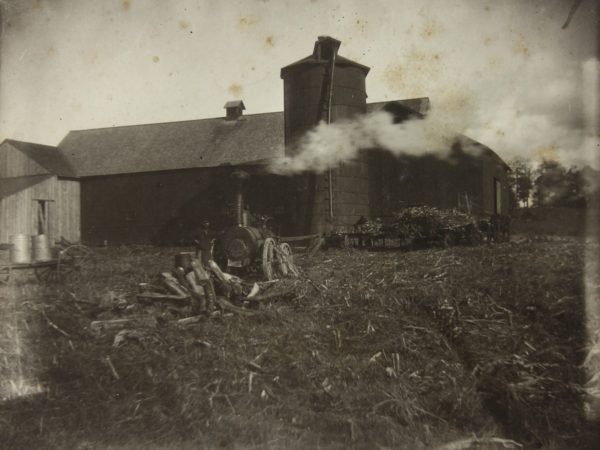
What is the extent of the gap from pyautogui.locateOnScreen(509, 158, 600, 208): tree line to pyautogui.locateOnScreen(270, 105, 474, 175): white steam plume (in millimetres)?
2981

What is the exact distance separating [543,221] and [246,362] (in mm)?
16828

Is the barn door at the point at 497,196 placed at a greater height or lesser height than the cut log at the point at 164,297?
greater

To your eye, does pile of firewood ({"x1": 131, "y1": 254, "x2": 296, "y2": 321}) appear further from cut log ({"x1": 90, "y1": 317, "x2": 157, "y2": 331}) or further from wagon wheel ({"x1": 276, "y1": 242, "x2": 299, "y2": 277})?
wagon wheel ({"x1": 276, "y1": 242, "x2": 299, "y2": 277})

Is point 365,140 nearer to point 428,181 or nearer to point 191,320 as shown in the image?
point 428,181

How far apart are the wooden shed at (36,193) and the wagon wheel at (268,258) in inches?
544

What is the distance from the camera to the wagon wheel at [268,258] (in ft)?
31.0

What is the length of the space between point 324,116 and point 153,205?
1145cm

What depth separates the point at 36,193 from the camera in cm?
2081

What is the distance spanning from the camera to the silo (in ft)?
49.8

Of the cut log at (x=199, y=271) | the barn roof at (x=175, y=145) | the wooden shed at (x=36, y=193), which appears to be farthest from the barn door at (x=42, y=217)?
the cut log at (x=199, y=271)

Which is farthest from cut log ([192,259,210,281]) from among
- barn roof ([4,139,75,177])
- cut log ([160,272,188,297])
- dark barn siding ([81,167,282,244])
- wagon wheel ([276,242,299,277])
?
barn roof ([4,139,75,177])

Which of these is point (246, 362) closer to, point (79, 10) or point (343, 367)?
point (343, 367)

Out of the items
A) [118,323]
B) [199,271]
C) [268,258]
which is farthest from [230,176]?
[118,323]

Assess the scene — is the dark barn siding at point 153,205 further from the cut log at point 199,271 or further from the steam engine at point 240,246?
the cut log at point 199,271
